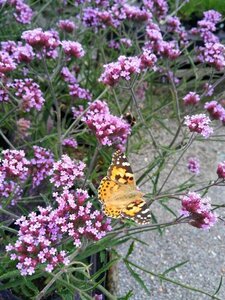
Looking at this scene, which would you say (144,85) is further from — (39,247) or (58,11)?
(39,247)

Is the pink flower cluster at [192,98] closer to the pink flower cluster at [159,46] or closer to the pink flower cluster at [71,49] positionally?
the pink flower cluster at [159,46]

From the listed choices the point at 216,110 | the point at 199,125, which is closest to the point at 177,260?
the point at 216,110

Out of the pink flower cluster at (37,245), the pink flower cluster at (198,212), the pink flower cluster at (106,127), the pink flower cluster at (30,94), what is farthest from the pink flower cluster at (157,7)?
the pink flower cluster at (37,245)

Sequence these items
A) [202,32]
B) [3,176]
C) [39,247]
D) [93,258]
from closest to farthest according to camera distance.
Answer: [39,247] < [3,176] < [93,258] < [202,32]

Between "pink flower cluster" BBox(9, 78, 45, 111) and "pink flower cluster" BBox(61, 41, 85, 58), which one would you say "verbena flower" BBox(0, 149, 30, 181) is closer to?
"pink flower cluster" BBox(9, 78, 45, 111)

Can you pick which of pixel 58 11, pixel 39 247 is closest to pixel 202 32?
pixel 58 11

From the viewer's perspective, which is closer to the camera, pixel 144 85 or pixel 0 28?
pixel 0 28

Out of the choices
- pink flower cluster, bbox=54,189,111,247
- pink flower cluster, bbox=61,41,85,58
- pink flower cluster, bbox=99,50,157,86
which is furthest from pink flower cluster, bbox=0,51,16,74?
pink flower cluster, bbox=54,189,111,247
